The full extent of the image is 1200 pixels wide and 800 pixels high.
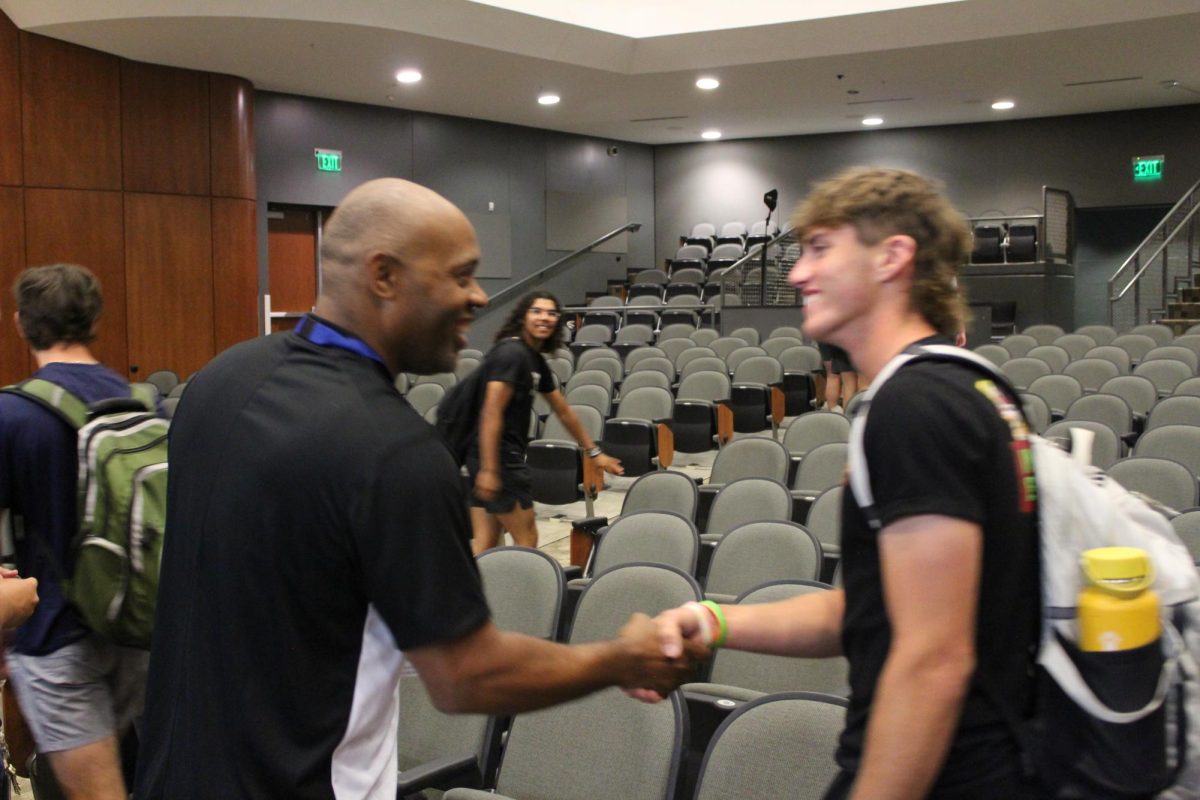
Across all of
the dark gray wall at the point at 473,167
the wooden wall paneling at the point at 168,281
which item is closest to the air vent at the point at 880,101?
the dark gray wall at the point at 473,167

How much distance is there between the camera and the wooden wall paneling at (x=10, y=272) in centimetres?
1098

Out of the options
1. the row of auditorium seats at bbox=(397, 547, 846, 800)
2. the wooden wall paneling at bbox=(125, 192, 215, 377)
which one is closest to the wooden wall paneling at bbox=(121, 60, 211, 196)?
the wooden wall paneling at bbox=(125, 192, 215, 377)

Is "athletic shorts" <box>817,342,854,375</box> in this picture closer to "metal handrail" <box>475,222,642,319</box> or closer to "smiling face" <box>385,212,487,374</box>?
"smiling face" <box>385,212,487,374</box>

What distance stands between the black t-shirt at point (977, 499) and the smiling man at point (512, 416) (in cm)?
340

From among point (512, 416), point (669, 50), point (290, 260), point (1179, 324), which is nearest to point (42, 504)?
point (512, 416)

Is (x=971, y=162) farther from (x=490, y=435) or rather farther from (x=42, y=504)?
(x=42, y=504)

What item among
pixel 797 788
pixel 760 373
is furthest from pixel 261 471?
pixel 760 373

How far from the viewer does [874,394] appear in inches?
53.2

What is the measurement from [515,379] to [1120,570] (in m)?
3.59

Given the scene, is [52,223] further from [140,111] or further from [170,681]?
[170,681]

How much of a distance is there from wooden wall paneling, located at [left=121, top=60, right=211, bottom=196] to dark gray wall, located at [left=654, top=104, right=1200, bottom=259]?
9.60m

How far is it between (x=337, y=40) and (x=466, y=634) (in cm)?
1136

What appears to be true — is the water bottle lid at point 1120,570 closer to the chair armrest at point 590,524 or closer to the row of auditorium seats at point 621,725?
the row of auditorium seats at point 621,725

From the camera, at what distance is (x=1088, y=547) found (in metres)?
1.31
